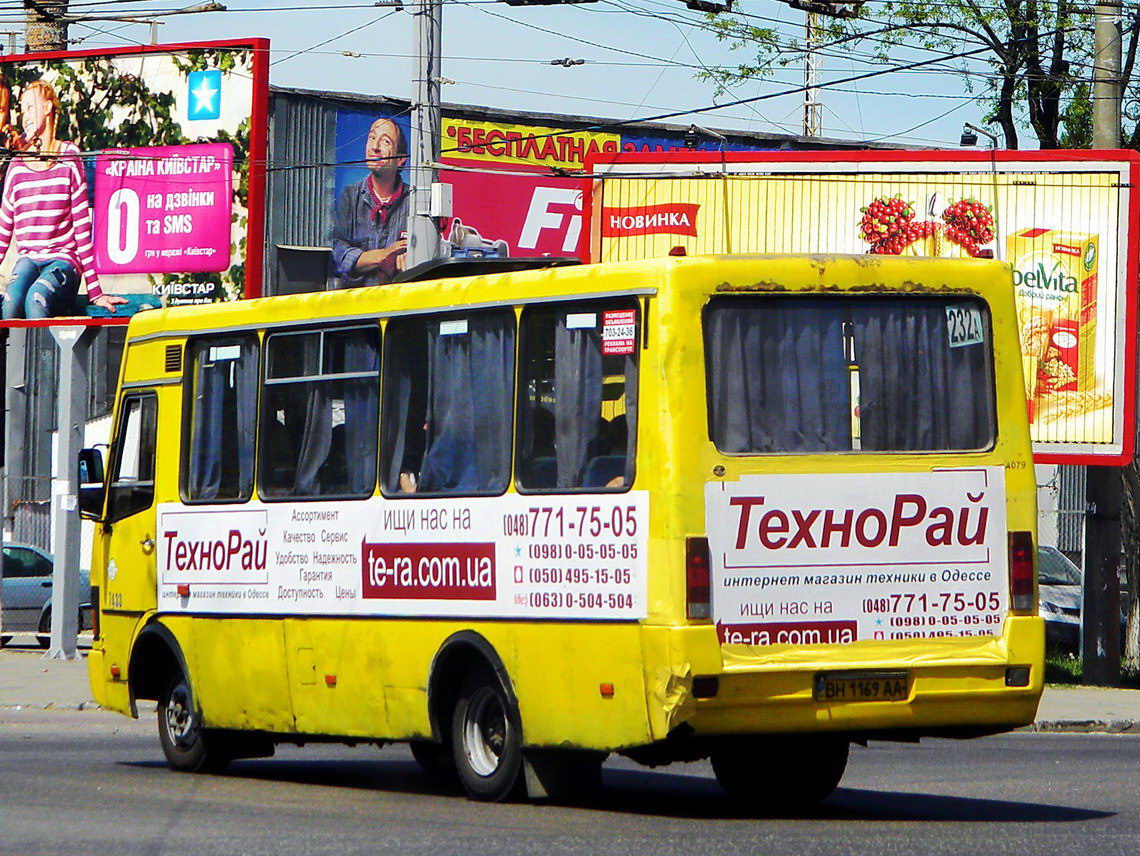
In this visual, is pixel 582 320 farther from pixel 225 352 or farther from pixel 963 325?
pixel 225 352

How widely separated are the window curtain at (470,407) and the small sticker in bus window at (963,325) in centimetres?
221

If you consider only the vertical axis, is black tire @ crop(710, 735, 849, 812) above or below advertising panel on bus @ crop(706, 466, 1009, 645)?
below

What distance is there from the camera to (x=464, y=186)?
119ft

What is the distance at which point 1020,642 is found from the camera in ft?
34.2

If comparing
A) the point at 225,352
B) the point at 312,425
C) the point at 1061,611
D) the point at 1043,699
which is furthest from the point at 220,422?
the point at 1061,611

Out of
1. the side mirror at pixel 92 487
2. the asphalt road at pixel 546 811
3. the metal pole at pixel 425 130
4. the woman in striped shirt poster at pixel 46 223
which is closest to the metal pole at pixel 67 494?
the woman in striped shirt poster at pixel 46 223

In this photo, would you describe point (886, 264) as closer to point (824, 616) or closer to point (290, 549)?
point (824, 616)

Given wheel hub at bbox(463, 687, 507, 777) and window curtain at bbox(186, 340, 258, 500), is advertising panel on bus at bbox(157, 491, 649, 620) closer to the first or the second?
window curtain at bbox(186, 340, 258, 500)

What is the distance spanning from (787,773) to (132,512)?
487cm

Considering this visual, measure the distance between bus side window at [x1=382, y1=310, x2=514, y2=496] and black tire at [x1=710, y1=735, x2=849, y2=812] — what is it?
1990 mm

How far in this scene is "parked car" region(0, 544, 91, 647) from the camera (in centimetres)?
2870

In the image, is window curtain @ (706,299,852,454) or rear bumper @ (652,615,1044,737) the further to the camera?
window curtain @ (706,299,852,454)

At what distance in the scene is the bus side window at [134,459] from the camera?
45.0 feet

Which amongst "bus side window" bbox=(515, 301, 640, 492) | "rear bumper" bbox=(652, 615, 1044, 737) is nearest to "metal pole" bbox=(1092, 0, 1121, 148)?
"rear bumper" bbox=(652, 615, 1044, 737)
